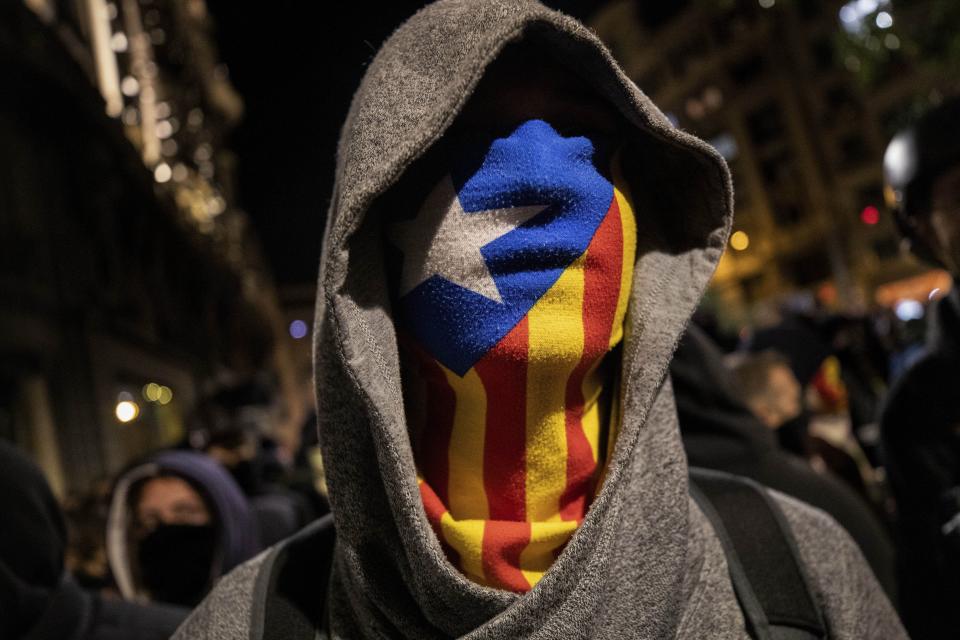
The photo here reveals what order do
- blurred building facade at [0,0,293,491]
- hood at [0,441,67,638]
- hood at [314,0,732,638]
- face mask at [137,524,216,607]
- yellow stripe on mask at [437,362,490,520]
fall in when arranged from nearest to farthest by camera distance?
hood at [314,0,732,638], yellow stripe on mask at [437,362,490,520], hood at [0,441,67,638], face mask at [137,524,216,607], blurred building facade at [0,0,293,491]

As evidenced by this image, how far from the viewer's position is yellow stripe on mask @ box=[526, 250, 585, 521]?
1164 mm

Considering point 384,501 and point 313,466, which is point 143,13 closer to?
point 313,466

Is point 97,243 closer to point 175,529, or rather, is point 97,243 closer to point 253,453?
point 253,453

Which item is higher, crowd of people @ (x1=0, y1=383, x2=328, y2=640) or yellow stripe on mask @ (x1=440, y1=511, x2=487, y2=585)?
crowd of people @ (x1=0, y1=383, x2=328, y2=640)

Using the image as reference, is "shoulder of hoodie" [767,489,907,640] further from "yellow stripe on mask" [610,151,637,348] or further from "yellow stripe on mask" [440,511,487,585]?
"yellow stripe on mask" [440,511,487,585]

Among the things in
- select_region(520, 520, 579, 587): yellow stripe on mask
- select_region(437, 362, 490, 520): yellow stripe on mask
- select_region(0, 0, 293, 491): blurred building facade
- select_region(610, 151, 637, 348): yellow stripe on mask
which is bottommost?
select_region(520, 520, 579, 587): yellow stripe on mask

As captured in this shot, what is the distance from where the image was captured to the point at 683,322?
1.27 m

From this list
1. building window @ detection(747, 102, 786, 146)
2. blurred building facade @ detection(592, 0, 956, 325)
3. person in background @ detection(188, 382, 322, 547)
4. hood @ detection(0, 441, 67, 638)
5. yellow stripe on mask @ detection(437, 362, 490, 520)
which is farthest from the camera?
building window @ detection(747, 102, 786, 146)

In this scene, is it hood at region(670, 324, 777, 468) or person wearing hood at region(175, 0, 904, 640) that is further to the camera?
hood at region(670, 324, 777, 468)

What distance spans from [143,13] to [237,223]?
41.6ft

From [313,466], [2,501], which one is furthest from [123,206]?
[2,501]

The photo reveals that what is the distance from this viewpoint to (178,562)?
3.07 m

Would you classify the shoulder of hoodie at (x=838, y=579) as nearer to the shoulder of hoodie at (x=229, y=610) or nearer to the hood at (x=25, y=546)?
the shoulder of hoodie at (x=229, y=610)

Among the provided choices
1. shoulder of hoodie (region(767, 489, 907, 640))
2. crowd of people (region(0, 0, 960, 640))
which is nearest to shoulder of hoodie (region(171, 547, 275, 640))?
crowd of people (region(0, 0, 960, 640))
